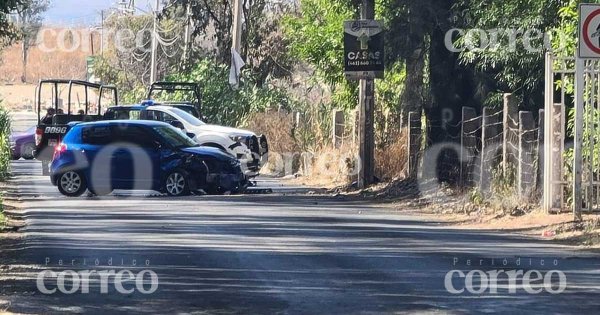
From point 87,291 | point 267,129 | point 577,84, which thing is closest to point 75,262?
point 87,291

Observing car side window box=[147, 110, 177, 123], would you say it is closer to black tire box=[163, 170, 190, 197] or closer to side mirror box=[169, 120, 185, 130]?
side mirror box=[169, 120, 185, 130]

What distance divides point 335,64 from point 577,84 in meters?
15.5

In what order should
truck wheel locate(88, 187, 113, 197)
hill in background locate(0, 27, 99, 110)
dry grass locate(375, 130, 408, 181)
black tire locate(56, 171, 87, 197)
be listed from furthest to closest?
hill in background locate(0, 27, 99, 110)
dry grass locate(375, 130, 408, 181)
truck wheel locate(88, 187, 113, 197)
black tire locate(56, 171, 87, 197)

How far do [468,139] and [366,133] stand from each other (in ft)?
11.8

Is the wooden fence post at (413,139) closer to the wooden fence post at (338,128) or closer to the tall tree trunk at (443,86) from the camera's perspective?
the tall tree trunk at (443,86)

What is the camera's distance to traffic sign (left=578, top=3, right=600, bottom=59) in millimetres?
18109

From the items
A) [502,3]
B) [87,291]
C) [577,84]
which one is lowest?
[87,291]

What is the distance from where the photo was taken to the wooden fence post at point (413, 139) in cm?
2741

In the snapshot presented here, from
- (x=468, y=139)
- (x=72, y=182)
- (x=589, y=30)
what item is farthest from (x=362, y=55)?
(x=589, y=30)

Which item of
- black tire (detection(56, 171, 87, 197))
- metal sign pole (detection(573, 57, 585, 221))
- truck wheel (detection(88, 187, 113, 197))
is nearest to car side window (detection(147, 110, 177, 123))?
truck wheel (detection(88, 187, 113, 197))

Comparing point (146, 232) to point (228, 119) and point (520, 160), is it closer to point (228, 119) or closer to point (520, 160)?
point (520, 160)

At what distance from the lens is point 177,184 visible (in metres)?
26.9

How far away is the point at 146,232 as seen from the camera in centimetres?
1867

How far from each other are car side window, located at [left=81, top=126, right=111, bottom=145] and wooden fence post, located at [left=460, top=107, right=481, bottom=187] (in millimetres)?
7234
